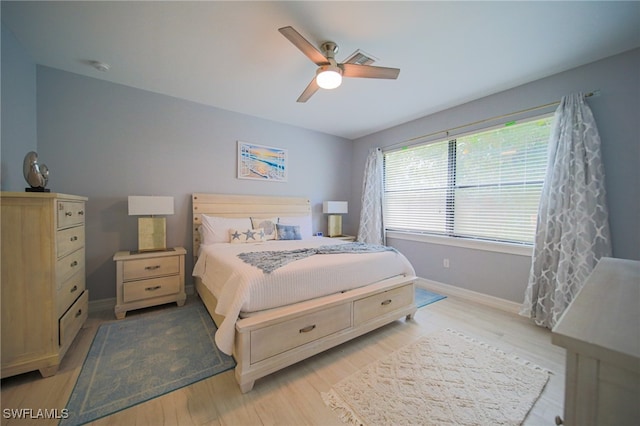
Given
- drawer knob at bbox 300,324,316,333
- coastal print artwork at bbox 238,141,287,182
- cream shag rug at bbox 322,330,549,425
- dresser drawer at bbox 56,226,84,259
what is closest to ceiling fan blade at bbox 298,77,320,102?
coastal print artwork at bbox 238,141,287,182

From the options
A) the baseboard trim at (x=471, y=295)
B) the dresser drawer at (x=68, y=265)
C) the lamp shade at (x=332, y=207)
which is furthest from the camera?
the lamp shade at (x=332, y=207)

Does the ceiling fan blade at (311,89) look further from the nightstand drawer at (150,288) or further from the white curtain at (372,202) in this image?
the nightstand drawer at (150,288)

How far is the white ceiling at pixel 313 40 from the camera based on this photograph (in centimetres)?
169

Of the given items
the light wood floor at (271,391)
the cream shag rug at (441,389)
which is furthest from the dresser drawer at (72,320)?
the cream shag rug at (441,389)

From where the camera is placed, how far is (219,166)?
11.1 ft

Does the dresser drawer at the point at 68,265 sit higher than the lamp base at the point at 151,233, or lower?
→ lower

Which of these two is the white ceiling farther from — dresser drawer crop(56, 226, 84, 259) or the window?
dresser drawer crop(56, 226, 84, 259)

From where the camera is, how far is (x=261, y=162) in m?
3.73

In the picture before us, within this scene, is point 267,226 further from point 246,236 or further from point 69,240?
point 69,240

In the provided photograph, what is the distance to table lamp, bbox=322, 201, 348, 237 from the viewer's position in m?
4.26

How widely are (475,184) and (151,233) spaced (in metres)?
4.02

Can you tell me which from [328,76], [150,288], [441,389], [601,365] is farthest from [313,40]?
[150,288]

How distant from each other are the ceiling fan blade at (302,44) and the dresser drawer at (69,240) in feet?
6.89

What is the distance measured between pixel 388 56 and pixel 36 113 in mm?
3508
